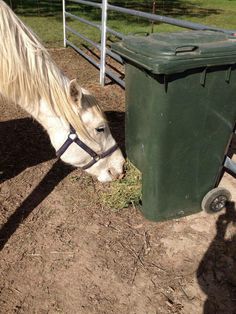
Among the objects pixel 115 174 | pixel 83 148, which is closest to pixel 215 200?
pixel 115 174

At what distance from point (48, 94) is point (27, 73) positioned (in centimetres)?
18

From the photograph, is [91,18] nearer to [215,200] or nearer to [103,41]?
[103,41]

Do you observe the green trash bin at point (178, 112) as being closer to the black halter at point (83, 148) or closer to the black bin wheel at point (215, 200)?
the black bin wheel at point (215, 200)

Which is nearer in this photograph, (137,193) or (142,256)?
(142,256)

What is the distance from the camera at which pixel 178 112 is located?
83.1 inches

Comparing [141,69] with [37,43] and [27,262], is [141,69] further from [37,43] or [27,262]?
[27,262]

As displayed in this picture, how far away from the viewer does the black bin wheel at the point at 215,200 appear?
260 centimetres

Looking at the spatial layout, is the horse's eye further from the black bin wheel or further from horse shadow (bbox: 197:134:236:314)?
horse shadow (bbox: 197:134:236:314)

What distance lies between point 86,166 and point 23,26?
1062 millimetres

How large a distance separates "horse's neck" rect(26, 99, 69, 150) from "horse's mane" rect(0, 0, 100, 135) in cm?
3

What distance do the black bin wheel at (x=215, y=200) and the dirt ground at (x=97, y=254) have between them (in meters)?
0.07

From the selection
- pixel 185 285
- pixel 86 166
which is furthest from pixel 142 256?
pixel 86 166

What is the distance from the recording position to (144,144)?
7.78ft

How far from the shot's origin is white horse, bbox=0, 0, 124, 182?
6.51 feet
